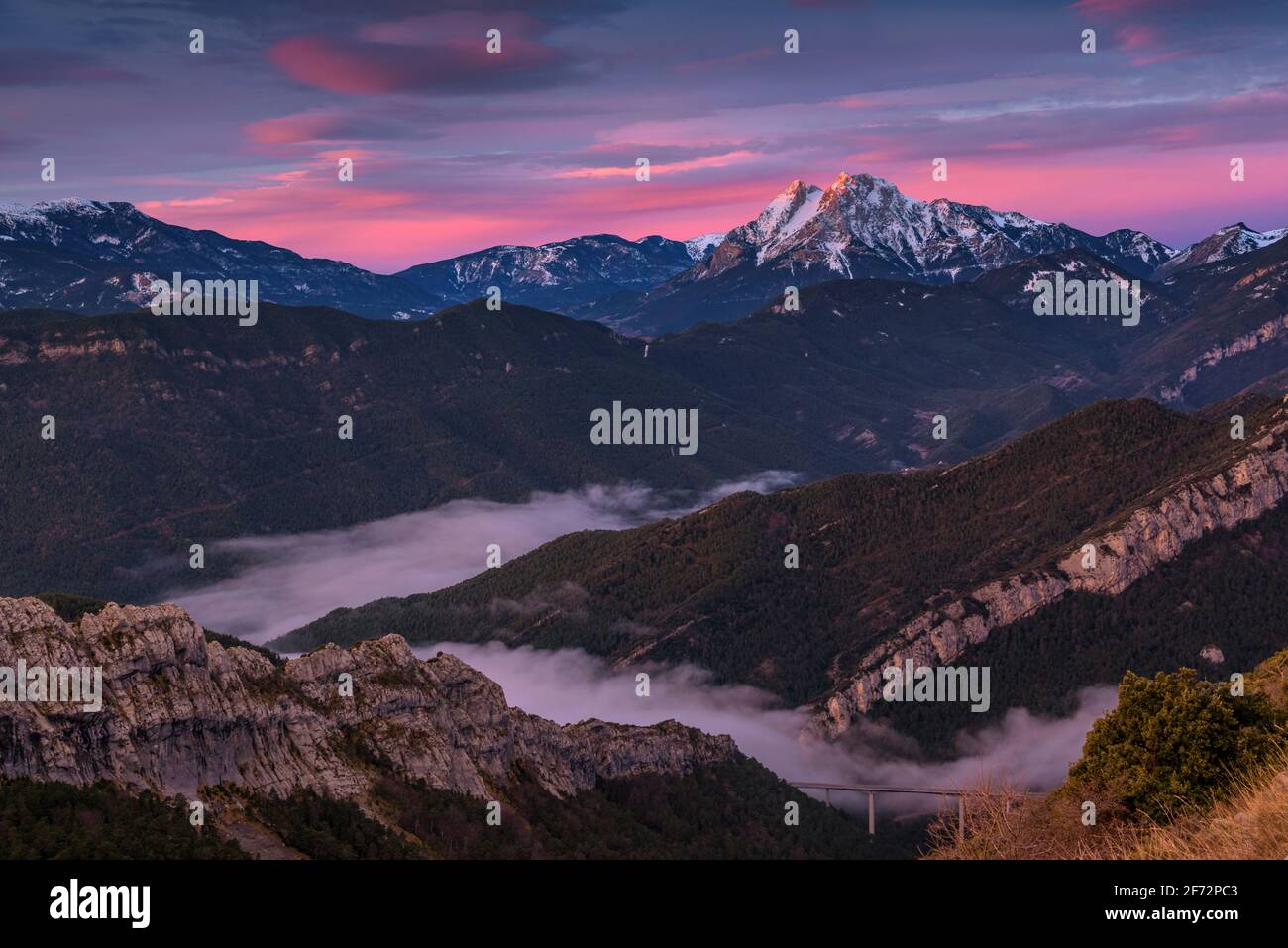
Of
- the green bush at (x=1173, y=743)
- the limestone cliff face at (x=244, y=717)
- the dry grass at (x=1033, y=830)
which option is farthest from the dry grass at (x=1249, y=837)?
the limestone cliff face at (x=244, y=717)

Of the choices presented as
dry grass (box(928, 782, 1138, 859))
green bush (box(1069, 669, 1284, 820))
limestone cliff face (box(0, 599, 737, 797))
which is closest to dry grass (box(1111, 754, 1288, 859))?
dry grass (box(928, 782, 1138, 859))

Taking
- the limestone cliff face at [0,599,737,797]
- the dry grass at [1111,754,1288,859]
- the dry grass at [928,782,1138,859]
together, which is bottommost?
the limestone cliff face at [0,599,737,797]

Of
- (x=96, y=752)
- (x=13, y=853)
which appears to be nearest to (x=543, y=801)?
(x=96, y=752)

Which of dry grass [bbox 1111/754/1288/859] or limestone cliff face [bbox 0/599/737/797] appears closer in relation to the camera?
dry grass [bbox 1111/754/1288/859]

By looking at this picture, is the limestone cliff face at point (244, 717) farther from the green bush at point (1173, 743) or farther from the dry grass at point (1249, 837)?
the dry grass at point (1249, 837)

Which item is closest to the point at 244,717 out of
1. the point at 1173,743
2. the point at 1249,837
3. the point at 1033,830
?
the point at 1173,743

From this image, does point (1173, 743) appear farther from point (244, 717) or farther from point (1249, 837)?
point (244, 717)

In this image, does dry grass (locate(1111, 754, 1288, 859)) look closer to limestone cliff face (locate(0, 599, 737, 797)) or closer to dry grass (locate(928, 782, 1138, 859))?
dry grass (locate(928, 782, 1138, 859))
